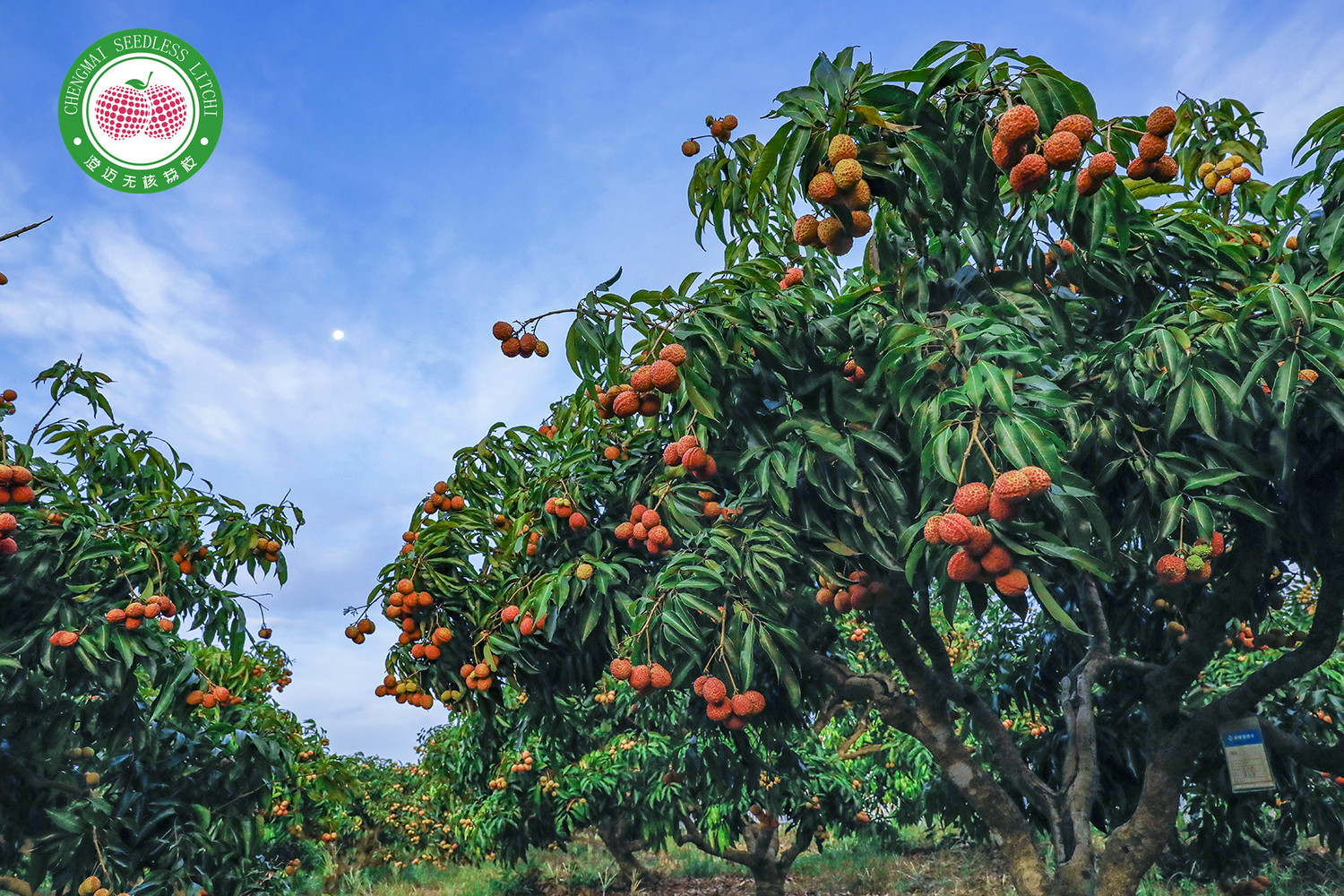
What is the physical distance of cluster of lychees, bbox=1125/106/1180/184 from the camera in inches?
75.2

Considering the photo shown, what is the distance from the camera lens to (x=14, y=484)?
3.15 metres

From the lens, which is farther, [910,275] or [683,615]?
[910,275]

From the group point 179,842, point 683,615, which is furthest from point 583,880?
point 683,615

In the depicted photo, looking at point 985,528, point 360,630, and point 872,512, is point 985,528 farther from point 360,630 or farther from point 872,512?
point 360,630

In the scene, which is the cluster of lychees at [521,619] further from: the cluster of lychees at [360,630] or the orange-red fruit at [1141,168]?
the orange-red fruit at [1141,168]

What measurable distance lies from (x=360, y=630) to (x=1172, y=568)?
3.20 meters

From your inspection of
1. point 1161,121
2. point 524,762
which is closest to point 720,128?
point 1161,121

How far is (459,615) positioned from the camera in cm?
395

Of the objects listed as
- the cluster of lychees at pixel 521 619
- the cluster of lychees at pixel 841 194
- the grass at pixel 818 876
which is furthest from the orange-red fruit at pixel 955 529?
the grass at pixel 818 876

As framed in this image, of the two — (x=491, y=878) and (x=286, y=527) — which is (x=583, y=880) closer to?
(x=491, y=878)

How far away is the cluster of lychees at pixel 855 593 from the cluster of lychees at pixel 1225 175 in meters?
1.87

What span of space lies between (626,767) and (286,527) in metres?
4.93

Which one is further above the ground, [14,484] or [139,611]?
[14,484]

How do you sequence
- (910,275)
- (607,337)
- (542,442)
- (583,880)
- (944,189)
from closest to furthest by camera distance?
(944,189) < (607,337) < (910,275) < (542,442) < (583,880)
